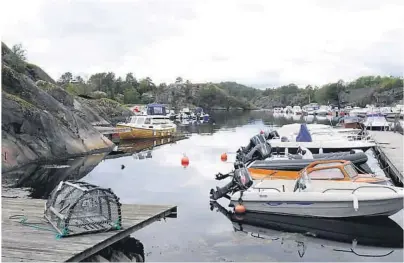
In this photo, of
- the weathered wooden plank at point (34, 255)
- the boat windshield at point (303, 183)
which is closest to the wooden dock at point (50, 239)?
the weathered wooden plank at point (34, 255)

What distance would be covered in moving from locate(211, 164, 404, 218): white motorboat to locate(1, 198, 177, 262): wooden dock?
12.3 ft

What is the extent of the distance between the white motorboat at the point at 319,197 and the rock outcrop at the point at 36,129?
14186 millimetres

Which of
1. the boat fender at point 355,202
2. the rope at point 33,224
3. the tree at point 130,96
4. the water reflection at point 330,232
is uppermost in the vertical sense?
the tree at point 130,96

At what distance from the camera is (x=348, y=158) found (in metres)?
19.6

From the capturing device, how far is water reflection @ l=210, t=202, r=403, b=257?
12.5 metres

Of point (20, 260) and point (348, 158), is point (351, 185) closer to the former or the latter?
point (348, 158)

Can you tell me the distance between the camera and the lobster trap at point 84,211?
404 inches

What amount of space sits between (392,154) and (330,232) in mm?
14119

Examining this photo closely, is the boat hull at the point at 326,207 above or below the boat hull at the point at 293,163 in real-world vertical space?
below

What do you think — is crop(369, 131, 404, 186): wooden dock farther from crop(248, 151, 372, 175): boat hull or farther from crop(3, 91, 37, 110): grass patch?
crop(3, 91, 37, 110): grass patch

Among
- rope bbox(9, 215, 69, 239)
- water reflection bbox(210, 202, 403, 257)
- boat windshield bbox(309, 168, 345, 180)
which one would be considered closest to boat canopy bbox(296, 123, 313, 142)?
boat windshield bbox(309, 168, 345, 180)

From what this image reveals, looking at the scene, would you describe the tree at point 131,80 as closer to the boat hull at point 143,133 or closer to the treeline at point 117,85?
the treeline at point 117,85

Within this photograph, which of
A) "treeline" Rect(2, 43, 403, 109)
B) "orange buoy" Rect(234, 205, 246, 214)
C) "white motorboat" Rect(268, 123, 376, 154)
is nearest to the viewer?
"orange buoy" Rect(234, 205, 246, 214)

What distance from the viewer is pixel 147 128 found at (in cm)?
4662
